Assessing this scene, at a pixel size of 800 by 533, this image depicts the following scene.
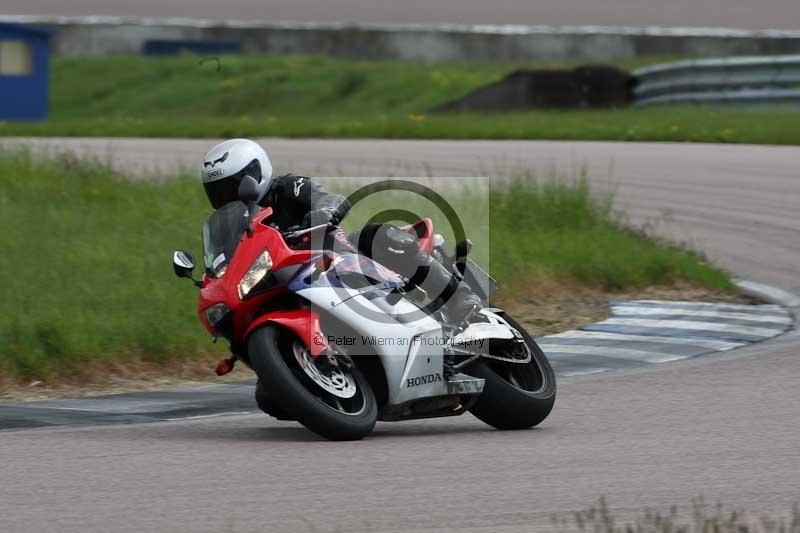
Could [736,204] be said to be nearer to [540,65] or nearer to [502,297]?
[502,297]

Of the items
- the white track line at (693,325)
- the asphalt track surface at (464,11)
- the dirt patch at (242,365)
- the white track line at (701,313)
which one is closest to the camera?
the dirt patch at (242,365)

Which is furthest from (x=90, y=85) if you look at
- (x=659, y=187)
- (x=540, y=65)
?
(x=659, y=187)

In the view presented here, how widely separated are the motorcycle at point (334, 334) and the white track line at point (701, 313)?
3.87 meters

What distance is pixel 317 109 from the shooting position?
29.9 m

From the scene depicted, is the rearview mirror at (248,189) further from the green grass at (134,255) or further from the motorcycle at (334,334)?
the green grass at (134,255)

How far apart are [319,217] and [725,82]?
19318mm

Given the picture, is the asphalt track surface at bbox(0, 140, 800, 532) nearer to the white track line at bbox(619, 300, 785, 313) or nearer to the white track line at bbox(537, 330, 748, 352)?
the white track line at bbox(537, 330, 748, 352)

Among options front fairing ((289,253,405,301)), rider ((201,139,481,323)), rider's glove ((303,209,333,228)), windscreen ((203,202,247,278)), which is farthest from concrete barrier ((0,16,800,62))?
windscreen ((203,202,247,278))

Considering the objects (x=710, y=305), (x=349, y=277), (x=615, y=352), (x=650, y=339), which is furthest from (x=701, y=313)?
→ (x=349, y=277)

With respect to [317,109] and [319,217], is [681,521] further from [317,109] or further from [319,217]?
[317,109]

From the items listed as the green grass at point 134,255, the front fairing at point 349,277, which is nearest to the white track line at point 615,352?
the green grass at point 134,255

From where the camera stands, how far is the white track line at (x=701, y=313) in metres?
10.2

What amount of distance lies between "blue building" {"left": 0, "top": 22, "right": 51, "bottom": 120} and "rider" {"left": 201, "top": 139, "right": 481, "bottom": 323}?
84.1ft

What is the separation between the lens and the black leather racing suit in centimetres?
652
